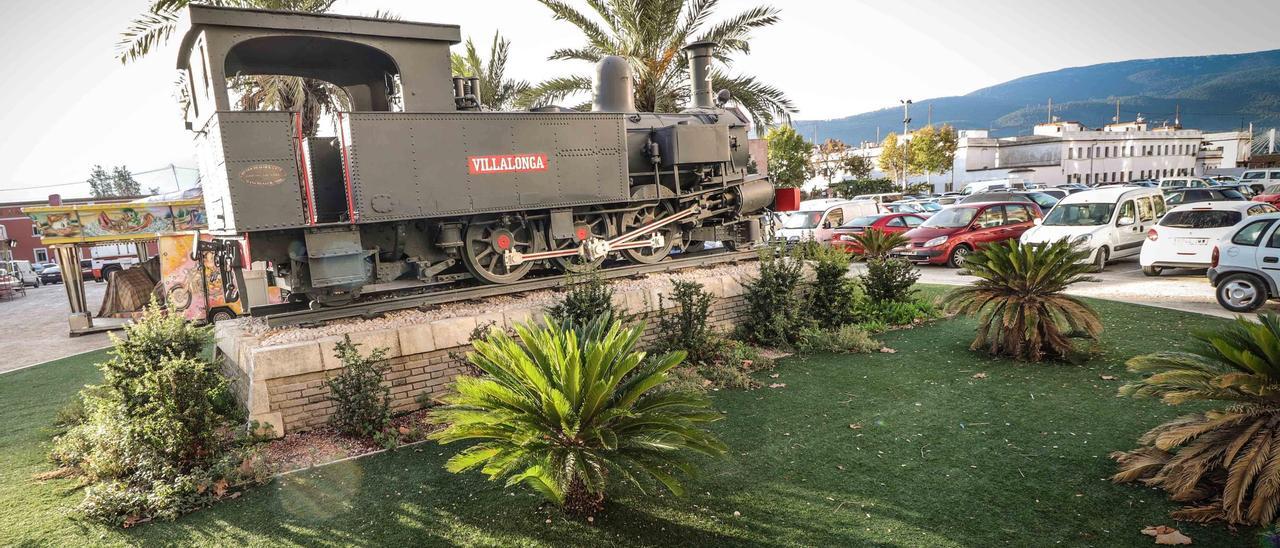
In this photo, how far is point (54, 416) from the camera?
309 inches

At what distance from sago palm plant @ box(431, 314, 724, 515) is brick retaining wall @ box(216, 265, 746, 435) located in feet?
5.05

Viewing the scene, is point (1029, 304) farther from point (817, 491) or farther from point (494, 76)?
point (494, 76)

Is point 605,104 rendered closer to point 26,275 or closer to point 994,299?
point 994,299

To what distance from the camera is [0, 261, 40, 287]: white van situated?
32344 millimetres

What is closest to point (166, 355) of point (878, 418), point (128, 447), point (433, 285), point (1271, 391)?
point (128, 447)

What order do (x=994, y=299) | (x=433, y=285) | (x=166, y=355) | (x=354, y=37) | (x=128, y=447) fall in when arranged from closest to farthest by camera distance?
(x=128, y=447), (x=166, y=355), (x=354, y=37), (x=994, y=299), (x=433, y=285)


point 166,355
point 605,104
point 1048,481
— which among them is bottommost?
point 1048,481

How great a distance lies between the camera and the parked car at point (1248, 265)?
9.40m

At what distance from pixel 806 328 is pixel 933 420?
123 inches

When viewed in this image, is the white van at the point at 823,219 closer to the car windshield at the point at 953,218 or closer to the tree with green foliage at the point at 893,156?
the car windshield at the point at 953,218

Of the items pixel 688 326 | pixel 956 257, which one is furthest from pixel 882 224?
pixel 688 326

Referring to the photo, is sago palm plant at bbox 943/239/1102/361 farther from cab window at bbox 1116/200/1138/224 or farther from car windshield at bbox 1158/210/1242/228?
cab window at bbox 1116/200/1138/224

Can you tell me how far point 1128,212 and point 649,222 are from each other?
39.8ft

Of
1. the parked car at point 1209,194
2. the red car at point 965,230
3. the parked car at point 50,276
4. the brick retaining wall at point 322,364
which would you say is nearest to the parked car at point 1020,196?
the red car at point 965,230
